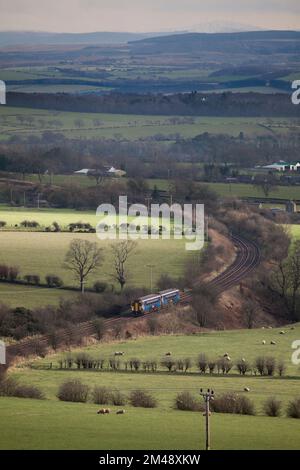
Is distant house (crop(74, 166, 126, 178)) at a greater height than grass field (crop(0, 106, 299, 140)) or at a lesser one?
greater

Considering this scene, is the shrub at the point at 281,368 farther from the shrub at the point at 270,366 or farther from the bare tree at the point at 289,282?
the bare tree at the point at 289,282

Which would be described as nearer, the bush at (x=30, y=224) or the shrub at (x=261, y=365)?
the shrub at (x=261, y=365)

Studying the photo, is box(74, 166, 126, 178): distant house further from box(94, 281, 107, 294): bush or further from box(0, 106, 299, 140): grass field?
box(94, 281, 107, 294): bush

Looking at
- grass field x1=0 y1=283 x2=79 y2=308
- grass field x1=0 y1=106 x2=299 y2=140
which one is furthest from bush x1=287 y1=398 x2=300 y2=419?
grass field x1=0 y1=106 x2=299 y2=140

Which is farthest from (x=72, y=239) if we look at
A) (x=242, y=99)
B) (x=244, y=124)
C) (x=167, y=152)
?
(x=242, y=99)

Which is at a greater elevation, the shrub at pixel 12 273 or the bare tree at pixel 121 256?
the shrub at pixel 12 273

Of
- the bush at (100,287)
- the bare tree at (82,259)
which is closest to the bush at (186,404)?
the bush at (100,287)
